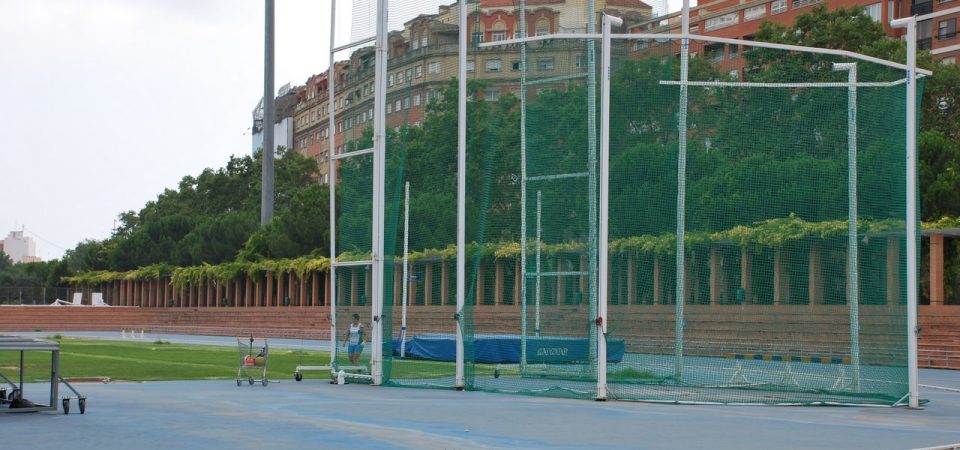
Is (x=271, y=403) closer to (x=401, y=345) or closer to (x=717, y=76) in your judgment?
(x=401, y=345)

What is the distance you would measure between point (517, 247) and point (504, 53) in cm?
371

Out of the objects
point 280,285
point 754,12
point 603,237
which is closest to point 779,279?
point 603,237

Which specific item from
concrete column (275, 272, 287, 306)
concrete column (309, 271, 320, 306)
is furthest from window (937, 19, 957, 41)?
concrete column (275, 272, 287, 306)

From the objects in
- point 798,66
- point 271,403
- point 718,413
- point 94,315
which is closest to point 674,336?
point 718,413

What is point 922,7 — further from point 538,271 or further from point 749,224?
point 538,271

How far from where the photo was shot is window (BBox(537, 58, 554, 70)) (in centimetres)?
2081

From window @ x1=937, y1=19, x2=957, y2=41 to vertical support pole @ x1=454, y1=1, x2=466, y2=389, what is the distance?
179 feet

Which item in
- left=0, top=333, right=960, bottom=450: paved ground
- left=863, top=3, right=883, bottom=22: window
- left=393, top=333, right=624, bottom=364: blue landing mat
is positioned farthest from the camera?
left=863, top=3, right=883, bottom=22: window

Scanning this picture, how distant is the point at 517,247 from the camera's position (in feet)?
69.0

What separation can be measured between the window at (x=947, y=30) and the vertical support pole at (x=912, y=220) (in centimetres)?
5414

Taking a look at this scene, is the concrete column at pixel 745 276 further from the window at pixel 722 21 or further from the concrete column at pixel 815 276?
the window at pixel 722 21

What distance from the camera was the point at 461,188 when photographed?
20531 mm

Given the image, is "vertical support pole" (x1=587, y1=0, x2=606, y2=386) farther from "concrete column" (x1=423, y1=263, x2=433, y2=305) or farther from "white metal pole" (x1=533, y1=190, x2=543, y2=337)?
"concrete column" (x1=423, y1=263, x2=433, y2=305)

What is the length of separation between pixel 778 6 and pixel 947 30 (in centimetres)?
1118
